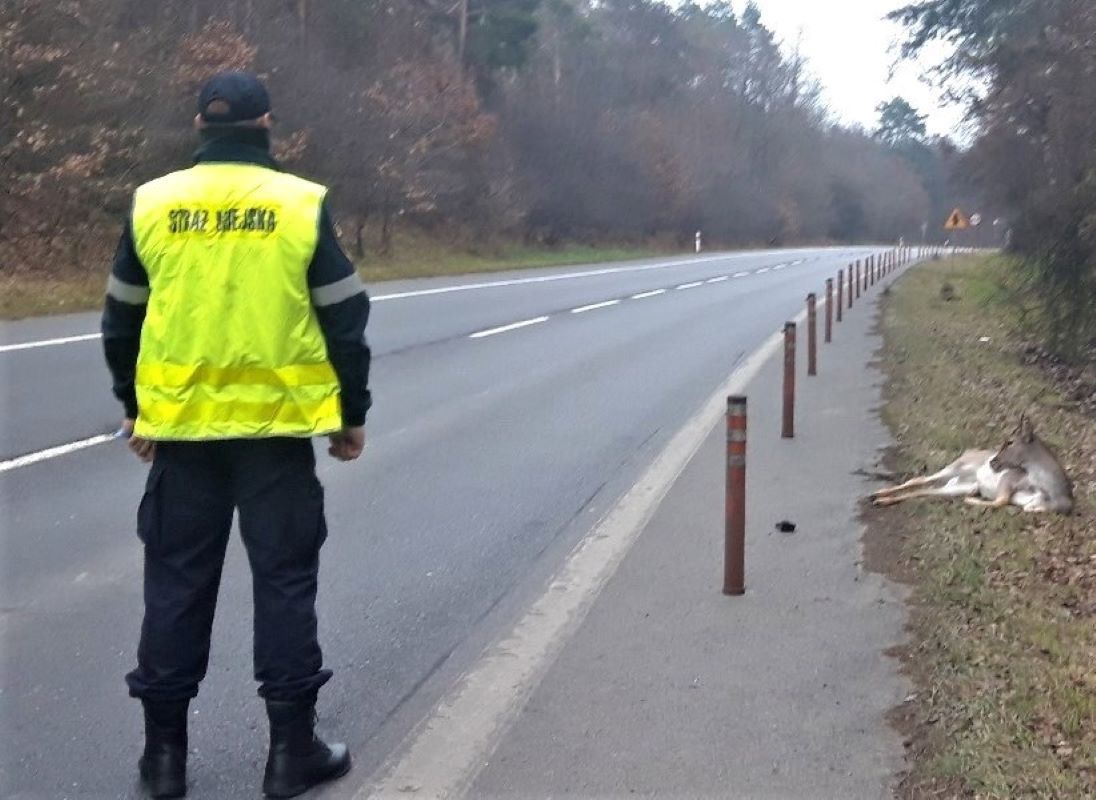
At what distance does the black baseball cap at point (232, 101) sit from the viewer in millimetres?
4305

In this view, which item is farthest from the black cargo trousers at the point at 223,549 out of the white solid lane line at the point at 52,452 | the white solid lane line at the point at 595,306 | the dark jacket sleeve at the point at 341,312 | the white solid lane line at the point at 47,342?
the white solid lane line at the point at 595,306

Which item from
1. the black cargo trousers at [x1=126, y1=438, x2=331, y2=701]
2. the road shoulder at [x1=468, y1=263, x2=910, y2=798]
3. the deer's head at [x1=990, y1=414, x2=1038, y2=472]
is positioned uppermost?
the black cargo trousers at [x1=126, y1=438, x2=331, y2=701]

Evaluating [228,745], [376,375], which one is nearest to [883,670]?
[228,745]

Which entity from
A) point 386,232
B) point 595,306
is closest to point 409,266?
point 386,232

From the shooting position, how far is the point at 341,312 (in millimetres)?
4285

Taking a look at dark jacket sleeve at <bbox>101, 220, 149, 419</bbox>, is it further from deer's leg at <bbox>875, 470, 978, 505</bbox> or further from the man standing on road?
deer's leg at <bbox>875, 470, 978, 505</bbox>

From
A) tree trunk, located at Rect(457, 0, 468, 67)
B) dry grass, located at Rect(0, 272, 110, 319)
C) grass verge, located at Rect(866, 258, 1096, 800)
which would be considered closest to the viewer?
grass verge, located at Rect(866, 258, 1096, 800)

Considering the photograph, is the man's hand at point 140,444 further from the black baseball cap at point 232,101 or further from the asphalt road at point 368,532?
the asphalt road at point 368,532

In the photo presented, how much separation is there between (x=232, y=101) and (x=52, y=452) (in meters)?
6.29

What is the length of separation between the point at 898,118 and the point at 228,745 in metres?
134

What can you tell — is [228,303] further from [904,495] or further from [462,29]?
[462,29]

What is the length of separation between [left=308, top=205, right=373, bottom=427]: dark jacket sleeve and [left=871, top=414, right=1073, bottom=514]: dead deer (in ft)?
16.6

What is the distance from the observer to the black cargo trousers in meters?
4.33

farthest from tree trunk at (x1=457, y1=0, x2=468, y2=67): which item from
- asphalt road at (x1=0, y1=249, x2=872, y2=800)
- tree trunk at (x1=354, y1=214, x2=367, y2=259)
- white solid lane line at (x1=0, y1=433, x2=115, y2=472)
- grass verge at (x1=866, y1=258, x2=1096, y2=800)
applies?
white solid lane line at (x1=0, y1=433, x2=115, y2=472)
